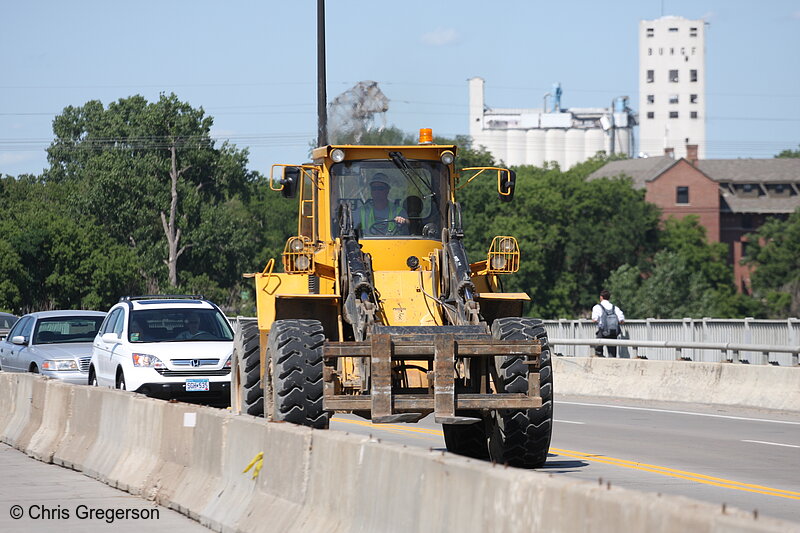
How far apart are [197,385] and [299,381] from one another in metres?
6.58

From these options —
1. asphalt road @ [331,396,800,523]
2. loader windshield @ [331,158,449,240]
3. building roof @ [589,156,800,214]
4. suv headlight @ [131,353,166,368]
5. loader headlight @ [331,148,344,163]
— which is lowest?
asphalt road @ [331,396,800,523]

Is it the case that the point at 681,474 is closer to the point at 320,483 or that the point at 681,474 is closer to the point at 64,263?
the point at 320,483

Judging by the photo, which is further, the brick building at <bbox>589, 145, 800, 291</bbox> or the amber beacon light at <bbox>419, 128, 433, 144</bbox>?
the brick building at <bbox>589, 145, 800, 291</bbox>

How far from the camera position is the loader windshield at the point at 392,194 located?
14438mm

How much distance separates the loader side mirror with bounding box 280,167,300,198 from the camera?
15.1m

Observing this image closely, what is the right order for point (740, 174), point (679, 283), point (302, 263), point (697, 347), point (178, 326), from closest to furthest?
point (302, 263), point (178, 326), point (697, 347), point (679, 283), point (740, 174)

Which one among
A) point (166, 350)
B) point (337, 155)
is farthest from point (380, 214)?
point (166, 350)

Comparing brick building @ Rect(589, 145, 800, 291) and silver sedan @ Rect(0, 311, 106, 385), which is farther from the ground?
brick building @ Rect(589, 145, 800, 291)

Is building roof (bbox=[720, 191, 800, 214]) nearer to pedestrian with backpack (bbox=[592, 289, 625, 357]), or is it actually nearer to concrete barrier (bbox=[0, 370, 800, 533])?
pedestrian with backpack (bbox=[592, 289, 625, 357])

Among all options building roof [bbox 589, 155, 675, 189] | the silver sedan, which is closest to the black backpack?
the silver sedan

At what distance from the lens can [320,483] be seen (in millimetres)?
8297

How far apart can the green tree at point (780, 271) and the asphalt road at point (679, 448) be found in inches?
3953

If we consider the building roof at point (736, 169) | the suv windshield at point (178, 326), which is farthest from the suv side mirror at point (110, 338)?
the building roof at point (736, 169)

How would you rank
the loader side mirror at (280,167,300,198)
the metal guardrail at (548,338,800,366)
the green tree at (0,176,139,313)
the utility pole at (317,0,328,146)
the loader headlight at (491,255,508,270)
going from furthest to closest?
1. the green tree at (0,176,139,313)
2. the utility pole at (317,0,328,146)
3. the metal guardrail at (548,338,800,366)
4. the loader side mirror at (280,167,300,198)
5. the loader headlight at (491,255,508,270)
